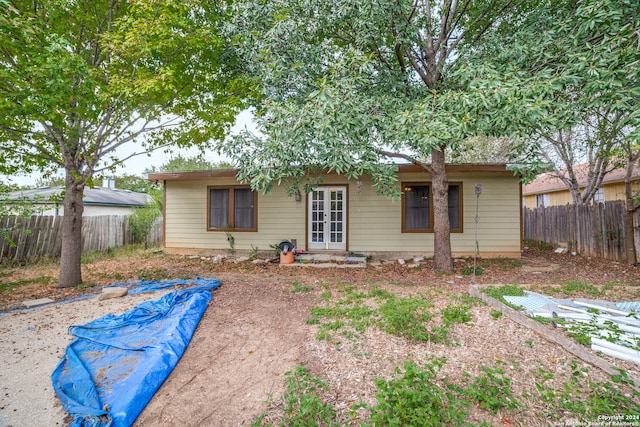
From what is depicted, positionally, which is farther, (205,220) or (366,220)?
(205,220)

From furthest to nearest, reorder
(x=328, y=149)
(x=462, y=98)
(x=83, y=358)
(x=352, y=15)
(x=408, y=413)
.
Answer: (x=352, y=15) < (x=328, y=149) < (x=462, y=98) < (x=83, y=358) < (x=408, y=413)

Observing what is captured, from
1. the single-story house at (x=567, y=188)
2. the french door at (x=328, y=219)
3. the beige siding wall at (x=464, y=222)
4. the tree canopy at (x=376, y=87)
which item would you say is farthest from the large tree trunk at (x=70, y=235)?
the single-story house at (x=567, y=188)

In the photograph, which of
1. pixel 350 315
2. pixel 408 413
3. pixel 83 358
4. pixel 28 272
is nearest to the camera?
pixel 408 413

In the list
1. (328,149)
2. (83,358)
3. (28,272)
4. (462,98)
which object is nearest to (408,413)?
(83,358)

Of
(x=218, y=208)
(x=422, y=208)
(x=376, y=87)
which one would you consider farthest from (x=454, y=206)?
(x=218, y=208)

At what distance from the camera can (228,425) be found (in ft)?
6.51

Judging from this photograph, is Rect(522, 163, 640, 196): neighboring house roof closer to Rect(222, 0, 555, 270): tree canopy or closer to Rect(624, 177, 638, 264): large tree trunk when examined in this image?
Rect(624, 177, 638, 264): large tree trunk

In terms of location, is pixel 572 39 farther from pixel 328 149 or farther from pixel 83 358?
pixel 83 358

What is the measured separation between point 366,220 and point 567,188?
10202 millimetres

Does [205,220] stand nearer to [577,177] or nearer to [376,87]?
[376,87]

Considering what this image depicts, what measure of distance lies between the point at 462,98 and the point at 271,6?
4.01 metres

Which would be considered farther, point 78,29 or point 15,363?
point 78,29

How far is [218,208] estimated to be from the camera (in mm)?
8922

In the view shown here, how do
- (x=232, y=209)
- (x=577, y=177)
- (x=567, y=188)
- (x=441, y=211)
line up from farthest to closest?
1. (x=577, y=177)
2. (x=567, y=188)
3. (x=232, y=209)
4. (x=441, y=211)
